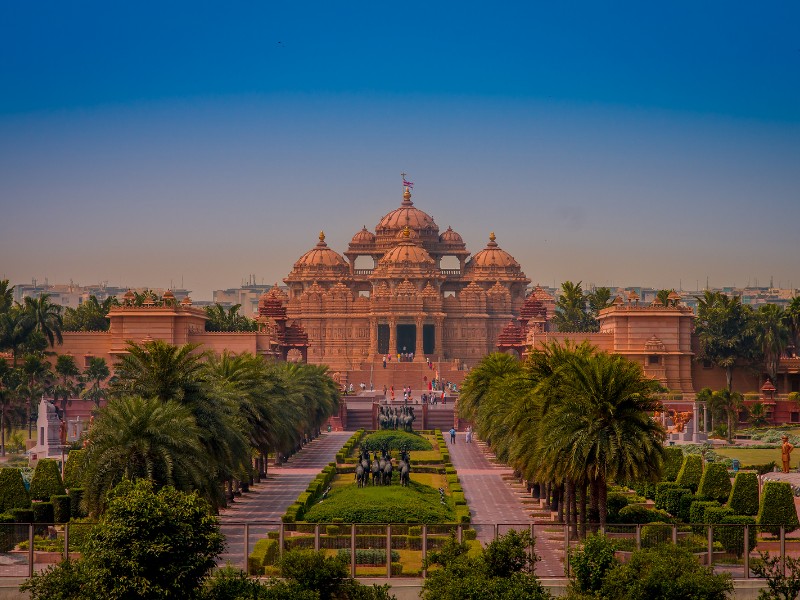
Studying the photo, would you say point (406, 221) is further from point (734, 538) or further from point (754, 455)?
point (734, 538)

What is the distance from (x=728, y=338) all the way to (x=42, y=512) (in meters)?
70.3

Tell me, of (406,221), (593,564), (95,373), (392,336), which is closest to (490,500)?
(593,564)

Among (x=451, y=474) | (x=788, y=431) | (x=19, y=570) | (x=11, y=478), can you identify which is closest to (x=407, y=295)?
(x=788, y=431)

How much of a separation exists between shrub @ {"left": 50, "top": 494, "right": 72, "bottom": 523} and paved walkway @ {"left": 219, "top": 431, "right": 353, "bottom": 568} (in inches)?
159

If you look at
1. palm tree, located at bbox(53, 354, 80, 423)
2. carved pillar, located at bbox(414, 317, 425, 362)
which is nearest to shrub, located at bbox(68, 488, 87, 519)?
palm tree, located at bbox(53, 354, 80, 423)

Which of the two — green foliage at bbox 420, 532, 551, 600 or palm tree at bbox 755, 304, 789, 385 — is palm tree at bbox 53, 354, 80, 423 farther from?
green foliage at bbox 420, 532, 551, 600

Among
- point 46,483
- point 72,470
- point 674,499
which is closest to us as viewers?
point 46,483

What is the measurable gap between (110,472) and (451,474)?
2638 cm

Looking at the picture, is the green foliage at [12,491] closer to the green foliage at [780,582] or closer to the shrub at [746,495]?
the shrub at [746,495]

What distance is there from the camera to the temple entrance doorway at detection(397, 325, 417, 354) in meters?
147

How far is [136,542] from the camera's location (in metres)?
28.8

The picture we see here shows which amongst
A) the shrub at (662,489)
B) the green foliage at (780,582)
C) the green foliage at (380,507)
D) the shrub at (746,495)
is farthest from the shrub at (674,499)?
the green foliage at (780,582)

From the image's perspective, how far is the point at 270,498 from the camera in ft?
178

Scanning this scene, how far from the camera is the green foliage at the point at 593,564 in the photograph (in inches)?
1213
